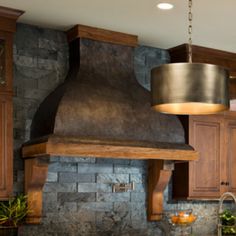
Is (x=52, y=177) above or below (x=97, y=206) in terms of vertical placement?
above

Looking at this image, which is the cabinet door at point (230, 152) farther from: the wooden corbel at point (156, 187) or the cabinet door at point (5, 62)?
the cabinet door at point (5, 62)

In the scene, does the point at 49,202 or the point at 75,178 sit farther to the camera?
the point at 75,178

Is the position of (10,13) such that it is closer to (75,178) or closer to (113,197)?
(75,178)

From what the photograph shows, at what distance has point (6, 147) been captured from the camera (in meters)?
4.40

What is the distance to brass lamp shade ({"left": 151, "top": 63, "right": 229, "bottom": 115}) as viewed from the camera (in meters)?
2.87

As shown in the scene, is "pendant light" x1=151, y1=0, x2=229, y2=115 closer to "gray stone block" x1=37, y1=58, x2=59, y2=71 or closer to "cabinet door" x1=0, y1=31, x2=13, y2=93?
"cabinet door" x1=0, y1=31, x2=13, y2=93

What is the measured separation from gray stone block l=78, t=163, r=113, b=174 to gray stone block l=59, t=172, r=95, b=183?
1.6 inches

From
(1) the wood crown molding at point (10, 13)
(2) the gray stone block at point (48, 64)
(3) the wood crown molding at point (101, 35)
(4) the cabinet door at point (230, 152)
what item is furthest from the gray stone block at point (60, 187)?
(4) the cabinet door at point (230, 152)

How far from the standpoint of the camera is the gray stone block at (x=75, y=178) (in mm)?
4832

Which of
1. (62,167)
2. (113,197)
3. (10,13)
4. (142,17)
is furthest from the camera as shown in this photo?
(113,197)

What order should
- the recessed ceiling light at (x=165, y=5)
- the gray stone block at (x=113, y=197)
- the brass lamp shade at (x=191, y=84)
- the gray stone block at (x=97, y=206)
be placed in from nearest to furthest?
the brass lamp shade at (x=191, y=84), the recessed ceiling light at (x=165, y=5), the gray stone block at (x=97, y=206), the gray stone block at (x=113, y=197)

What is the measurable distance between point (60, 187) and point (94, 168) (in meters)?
0.41

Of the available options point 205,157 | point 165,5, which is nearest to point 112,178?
point 205,157

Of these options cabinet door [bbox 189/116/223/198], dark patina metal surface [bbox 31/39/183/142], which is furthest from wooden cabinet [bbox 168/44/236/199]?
dark patina metal surface [bbox 31/39/183/142]
